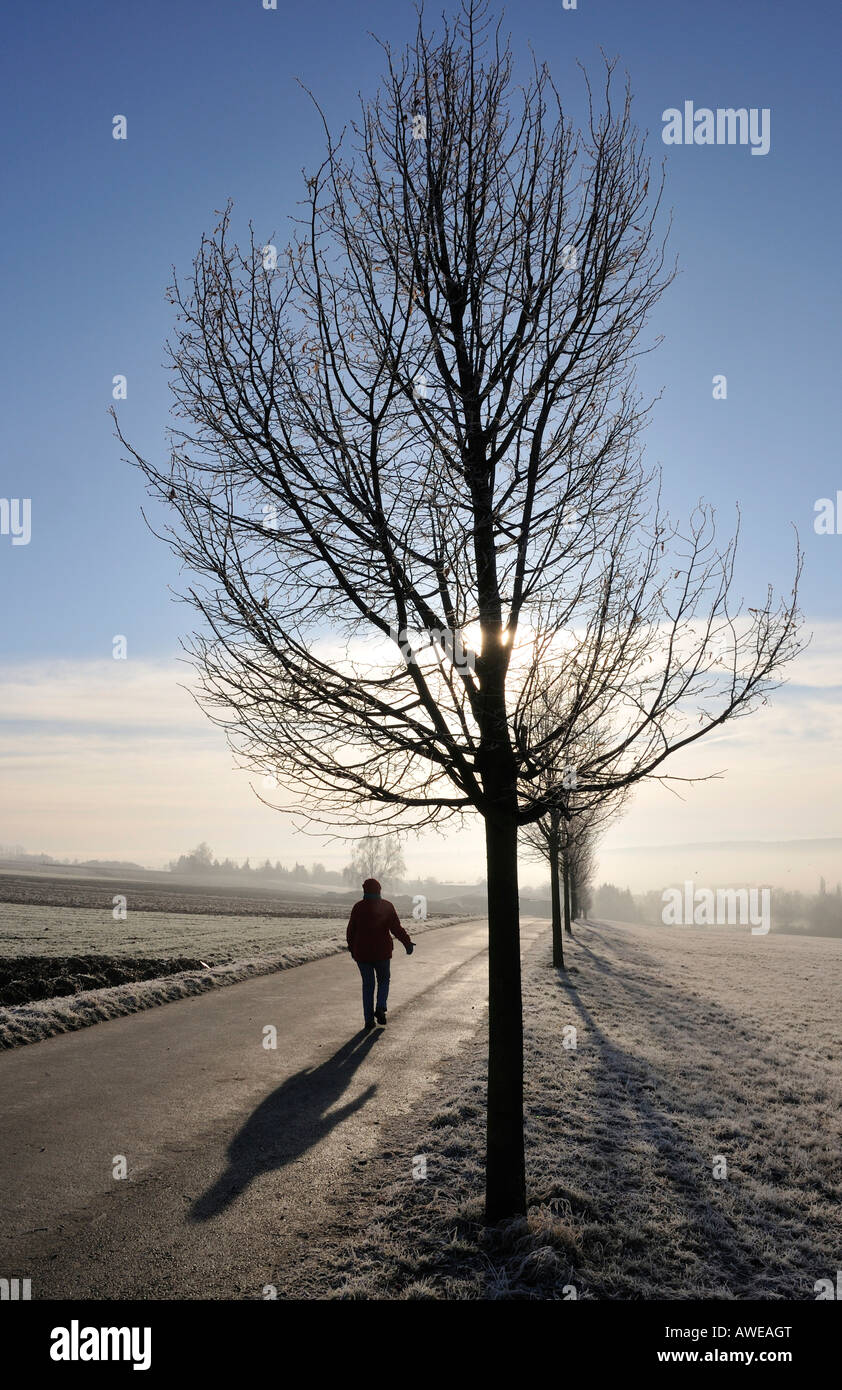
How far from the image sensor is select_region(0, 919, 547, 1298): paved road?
4363 mm

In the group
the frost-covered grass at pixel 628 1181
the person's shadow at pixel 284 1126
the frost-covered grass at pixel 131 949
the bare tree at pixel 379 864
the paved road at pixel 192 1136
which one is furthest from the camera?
the bare tree at pixel 379 864

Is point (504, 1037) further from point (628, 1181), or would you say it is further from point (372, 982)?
point (372, 982)

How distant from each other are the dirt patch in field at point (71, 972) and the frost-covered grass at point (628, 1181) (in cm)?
638

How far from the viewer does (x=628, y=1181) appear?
6.05 m

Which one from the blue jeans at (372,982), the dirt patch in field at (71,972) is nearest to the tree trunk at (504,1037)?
the blue jeans at (372,982)

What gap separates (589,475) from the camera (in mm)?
5504

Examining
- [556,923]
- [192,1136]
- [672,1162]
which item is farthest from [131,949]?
[672,1162]

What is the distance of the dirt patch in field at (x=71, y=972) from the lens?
11.1 m

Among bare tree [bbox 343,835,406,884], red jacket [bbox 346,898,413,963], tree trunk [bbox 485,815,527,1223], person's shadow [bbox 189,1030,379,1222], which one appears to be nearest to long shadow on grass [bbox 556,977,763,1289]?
tree trunk [bbox 485,815,527,1223]

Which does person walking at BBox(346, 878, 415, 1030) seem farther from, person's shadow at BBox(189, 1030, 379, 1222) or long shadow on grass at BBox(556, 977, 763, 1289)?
long shadow on grass at BBox(556, 977, 763, 1289)

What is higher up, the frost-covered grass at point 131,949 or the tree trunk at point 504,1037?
the tree trunk at point 504,1037

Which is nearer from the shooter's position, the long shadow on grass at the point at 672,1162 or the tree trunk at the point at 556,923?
the long shadow on grass at the point at 672,1162

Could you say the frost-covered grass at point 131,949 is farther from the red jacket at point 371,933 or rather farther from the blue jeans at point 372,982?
the red jacket at point 371,933

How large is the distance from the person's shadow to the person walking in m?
1.46
